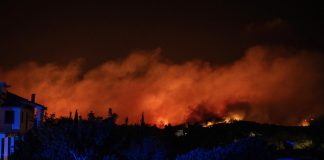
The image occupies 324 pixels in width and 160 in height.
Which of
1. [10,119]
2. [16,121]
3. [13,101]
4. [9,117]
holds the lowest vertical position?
[16,121]

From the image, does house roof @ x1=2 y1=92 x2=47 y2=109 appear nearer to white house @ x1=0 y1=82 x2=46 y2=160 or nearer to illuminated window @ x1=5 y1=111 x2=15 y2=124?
white house @ x1=0 y1=82 x2=46 y2=160

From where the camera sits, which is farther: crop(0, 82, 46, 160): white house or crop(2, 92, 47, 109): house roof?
crop(2, 92, 47, 109): house roof

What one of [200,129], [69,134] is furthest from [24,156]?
[200,129]

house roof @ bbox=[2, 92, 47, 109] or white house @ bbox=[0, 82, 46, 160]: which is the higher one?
house roof @ bbox=[2, 92, 47, 109]

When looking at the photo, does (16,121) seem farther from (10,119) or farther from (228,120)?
(228,120)

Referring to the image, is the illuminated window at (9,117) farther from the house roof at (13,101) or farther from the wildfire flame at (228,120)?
the wildfire flame at (228,120)

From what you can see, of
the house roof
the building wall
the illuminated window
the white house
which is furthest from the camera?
the house roof

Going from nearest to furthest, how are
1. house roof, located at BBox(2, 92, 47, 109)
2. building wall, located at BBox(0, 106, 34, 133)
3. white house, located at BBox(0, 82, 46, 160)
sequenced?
white house, located at BBox(0, 82, 46, 160) < building wall, located at BBox(0, 106, 34, 133) < house roof, located at BBox(2, 92, 47, 109)

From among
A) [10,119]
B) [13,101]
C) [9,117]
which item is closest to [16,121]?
[10,119]

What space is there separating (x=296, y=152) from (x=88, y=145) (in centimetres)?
1237

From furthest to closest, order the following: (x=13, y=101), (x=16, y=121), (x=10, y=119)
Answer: (x=13, y=101) < (x=16, y=121) < (x=10, y=119)

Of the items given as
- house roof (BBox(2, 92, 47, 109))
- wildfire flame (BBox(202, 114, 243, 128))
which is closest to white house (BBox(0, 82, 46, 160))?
house roof (BBox(2, 92, 47, 109))

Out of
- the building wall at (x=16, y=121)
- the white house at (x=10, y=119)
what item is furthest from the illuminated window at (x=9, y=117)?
the building wall at (x=16, y=121)

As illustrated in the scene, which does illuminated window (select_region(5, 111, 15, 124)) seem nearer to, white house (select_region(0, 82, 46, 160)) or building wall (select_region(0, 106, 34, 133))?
white house (select_region(0, 82, 46, 160))
